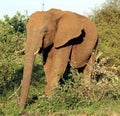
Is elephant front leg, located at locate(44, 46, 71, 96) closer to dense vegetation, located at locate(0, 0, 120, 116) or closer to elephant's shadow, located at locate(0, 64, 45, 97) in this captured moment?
dense vegetation, located at locate(0, 0, 120, 116)

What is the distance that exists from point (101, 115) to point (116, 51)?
652cm

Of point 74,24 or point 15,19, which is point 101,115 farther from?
point 15,19

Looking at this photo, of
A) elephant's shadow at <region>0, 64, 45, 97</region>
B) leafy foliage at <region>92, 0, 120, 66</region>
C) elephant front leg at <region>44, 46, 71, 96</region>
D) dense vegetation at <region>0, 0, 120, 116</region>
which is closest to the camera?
dense vegetation at <region>0, 0, 120, 116</region>

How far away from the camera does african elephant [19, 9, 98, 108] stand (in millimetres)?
9523

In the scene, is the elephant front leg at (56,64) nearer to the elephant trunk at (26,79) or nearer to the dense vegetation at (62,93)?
the dense vegetation at (62,93)

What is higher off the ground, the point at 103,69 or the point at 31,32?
the point at 31,32

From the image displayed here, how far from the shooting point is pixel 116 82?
9.79 meters

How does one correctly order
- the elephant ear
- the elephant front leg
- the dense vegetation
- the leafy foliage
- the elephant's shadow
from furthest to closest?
the leafy foliage < the elephant's shadow < the elephant ear < the elephant front leg < the dense vegetation

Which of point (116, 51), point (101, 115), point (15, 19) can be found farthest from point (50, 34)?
point (15, 19)

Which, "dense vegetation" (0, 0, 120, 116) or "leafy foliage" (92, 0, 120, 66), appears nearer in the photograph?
"dense vegetation" (0, 0, 120, 116)

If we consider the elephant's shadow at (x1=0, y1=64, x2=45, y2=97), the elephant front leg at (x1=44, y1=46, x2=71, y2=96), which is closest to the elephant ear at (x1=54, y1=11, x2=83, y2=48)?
the elephant front leg at (x1=44, y1=46, x2=71, y2=96)

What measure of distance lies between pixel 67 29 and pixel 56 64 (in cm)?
95

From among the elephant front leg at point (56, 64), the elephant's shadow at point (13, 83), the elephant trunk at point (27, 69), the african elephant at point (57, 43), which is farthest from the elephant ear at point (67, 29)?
the elephant's shadow at point (13, 83)

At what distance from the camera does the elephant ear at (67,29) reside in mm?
10547
